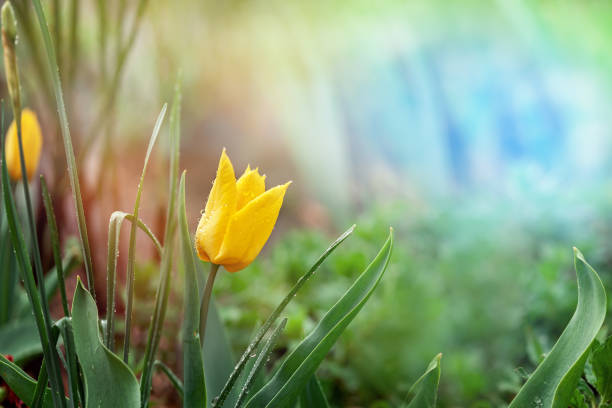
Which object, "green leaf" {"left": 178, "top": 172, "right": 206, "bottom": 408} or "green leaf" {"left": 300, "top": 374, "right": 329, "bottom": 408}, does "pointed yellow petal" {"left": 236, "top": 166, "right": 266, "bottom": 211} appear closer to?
"green leaf" {"left": 178, "top": 172, "right": 206, "bottom": 408}

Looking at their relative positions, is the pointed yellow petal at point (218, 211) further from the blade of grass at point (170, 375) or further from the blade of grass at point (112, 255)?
the blade of grass at point (170, 375)

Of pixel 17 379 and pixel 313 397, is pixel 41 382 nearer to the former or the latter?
pixel 17 379

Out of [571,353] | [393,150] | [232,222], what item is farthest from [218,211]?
[393,150]

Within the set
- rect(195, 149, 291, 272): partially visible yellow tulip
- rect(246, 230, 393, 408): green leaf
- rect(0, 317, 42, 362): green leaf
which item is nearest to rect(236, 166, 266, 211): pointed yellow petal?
rect(195, 149, 291, 272): partially visible yellow tulip

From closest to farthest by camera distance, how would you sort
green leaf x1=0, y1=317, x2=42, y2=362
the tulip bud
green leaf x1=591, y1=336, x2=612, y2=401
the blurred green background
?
the tulip bud, green leaf x1=591, y1=336, x2=612, y2=401, green leaf x1=0, y1=317, x2=42, y2=362, the blurred green background

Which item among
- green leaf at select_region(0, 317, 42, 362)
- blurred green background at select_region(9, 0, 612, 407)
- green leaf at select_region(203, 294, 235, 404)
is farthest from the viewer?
blurred green background at select_region(9, 0, 612, 407)

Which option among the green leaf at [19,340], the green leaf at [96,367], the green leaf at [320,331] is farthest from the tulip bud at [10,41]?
the green leaf at [19,340]

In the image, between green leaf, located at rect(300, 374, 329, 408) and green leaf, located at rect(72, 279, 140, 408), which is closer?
green leaf, located at rect(72, 279, 140, 408)
